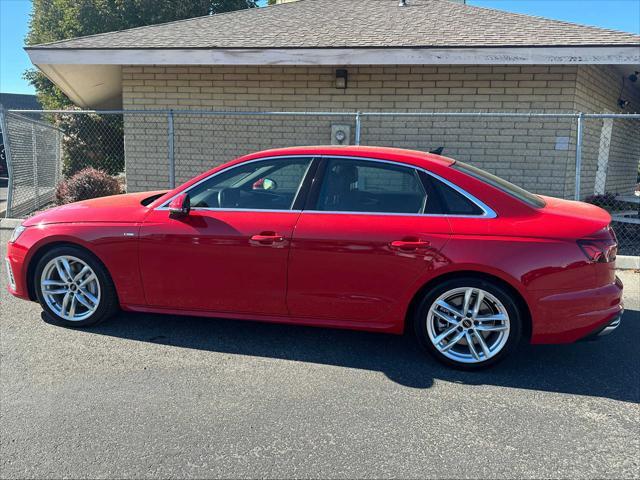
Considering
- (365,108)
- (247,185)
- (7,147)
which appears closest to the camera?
(247,185)

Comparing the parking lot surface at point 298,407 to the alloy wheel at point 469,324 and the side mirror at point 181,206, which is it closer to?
the alloy wheel at point 469,324

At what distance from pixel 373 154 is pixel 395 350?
153cm

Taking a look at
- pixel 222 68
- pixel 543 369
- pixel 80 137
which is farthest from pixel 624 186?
pixel 80 137

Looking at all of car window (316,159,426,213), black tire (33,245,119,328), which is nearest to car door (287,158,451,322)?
car window (316,159,426,213)

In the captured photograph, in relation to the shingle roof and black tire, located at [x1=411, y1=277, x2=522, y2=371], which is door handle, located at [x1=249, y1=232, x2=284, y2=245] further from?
the shingle roof

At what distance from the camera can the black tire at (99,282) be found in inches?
159

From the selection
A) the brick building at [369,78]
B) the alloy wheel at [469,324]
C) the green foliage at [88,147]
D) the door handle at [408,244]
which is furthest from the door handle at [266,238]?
the green foliage at [88,147]

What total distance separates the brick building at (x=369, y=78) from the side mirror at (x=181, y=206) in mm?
4873

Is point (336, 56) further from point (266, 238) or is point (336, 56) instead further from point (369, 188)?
point (266, 238)

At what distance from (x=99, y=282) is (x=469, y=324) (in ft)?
9.60

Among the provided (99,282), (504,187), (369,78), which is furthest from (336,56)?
(99,282)

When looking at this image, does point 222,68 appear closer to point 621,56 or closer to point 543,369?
point 621,56

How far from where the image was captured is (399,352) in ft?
12.5

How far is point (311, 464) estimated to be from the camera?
245 cm
